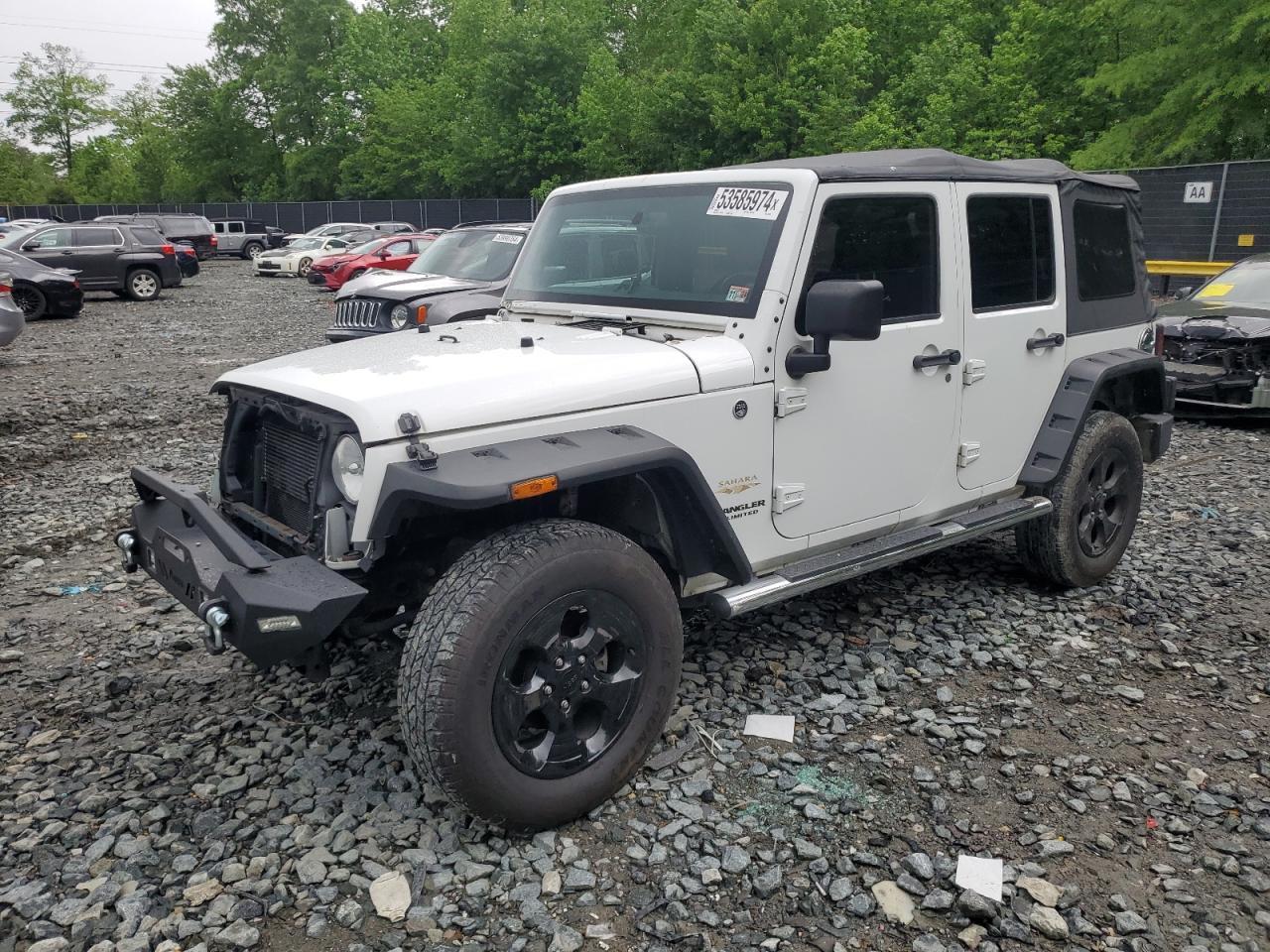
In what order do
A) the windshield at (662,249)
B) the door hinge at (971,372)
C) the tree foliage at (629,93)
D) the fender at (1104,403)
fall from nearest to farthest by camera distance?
the windshield at (662,249), the door hinge at (971,372), the fender at (1104,403), the tree foliage at (629,93)

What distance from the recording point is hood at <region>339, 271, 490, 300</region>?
33.9 feet

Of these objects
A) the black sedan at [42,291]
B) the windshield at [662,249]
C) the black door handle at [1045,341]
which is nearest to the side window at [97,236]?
the black sedan at [42,291]

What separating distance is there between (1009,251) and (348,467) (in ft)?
10.2

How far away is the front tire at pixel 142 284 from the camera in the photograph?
70.8 ft

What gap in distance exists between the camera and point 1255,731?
12.3 feet

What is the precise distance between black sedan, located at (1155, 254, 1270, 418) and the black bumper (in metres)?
8.06

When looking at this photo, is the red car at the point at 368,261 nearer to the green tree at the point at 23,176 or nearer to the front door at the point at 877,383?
the front door at the point at 877,383

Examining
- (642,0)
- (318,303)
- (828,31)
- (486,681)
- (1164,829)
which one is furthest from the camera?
(642,0)

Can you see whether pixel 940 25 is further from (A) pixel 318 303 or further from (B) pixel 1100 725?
(B) pixel 1100 725

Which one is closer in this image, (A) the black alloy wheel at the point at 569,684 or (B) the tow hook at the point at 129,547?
(A) the black alloy wheel at the point at 569,684

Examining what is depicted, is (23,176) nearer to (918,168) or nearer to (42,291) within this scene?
(42,291)

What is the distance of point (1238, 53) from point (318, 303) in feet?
60.7

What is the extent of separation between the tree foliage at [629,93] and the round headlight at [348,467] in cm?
1836

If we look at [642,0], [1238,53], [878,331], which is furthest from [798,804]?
[642,0]
